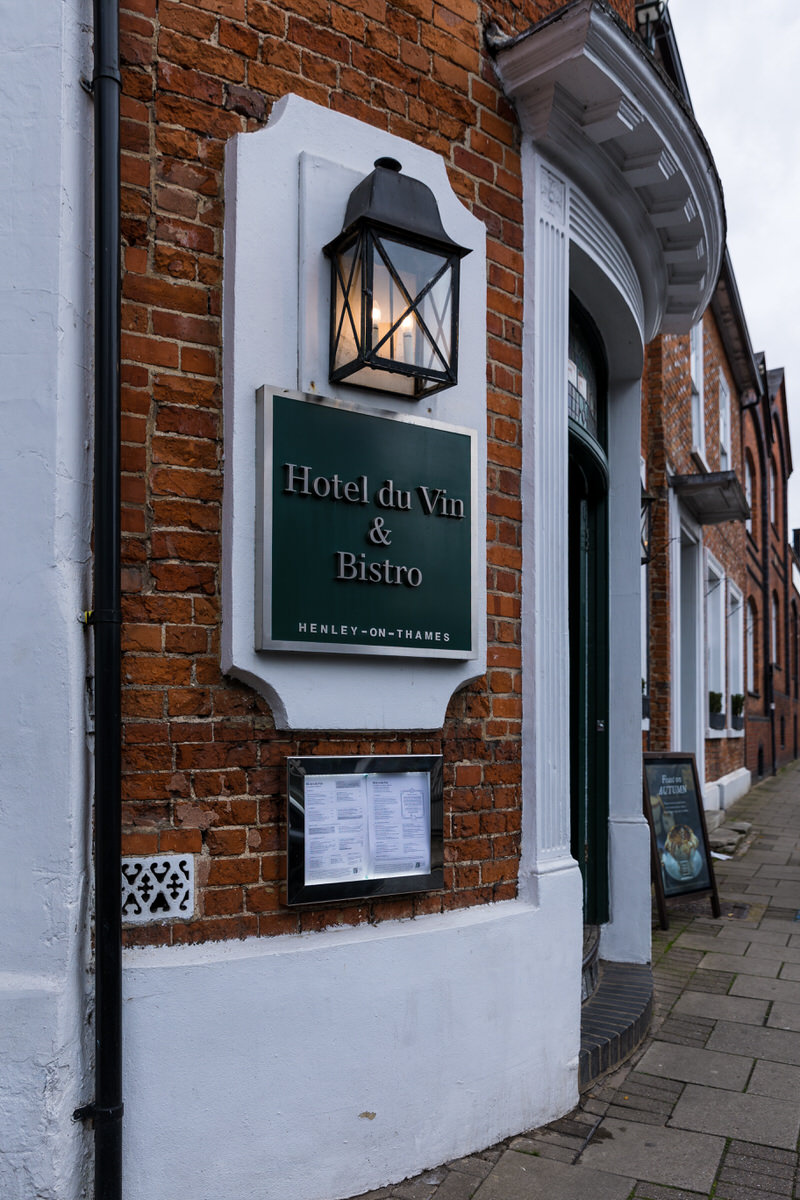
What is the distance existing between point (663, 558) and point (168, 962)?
7870 millimetres

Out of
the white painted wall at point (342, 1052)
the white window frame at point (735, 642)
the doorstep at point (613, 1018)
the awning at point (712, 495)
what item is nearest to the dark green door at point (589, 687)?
the doorstep at point (613, 1018)

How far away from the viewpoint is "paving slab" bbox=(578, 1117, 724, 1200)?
323 centimetres

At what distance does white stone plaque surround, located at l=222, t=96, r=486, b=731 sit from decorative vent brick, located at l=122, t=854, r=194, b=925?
513 millimetres

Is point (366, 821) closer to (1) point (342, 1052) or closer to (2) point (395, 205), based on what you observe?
(1) point (342, 1052)

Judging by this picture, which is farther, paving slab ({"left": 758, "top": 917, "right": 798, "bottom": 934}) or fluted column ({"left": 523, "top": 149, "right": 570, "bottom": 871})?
paving slab ({"left": 758, "top": 917, "right": 798, "bottom": 934})

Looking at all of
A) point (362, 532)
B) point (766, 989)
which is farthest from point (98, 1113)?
point (766, 989)

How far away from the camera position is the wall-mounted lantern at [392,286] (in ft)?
9.76

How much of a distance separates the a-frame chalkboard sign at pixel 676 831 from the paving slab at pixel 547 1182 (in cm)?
351

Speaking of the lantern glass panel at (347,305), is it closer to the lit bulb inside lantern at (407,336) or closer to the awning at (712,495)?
the lit bulb inside lantern at (407,336)

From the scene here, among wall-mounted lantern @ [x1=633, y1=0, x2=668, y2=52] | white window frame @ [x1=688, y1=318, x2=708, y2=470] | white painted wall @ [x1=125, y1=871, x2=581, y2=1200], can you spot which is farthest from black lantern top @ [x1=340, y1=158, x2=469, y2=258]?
white window frame @ [x1=688, y1=318, x2=708, y2=470]

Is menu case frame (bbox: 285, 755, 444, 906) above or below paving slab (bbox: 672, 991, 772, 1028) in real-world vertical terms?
above

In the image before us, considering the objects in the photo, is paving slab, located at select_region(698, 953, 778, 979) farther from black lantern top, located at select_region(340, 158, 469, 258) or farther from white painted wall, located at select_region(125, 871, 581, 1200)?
black lantern top, located at select_region(340, 158, 469, 258)

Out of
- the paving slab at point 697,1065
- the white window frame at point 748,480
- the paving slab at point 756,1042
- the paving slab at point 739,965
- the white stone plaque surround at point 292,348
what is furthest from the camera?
the white window frame at point 748,480

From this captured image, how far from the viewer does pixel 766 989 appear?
5.37 m
